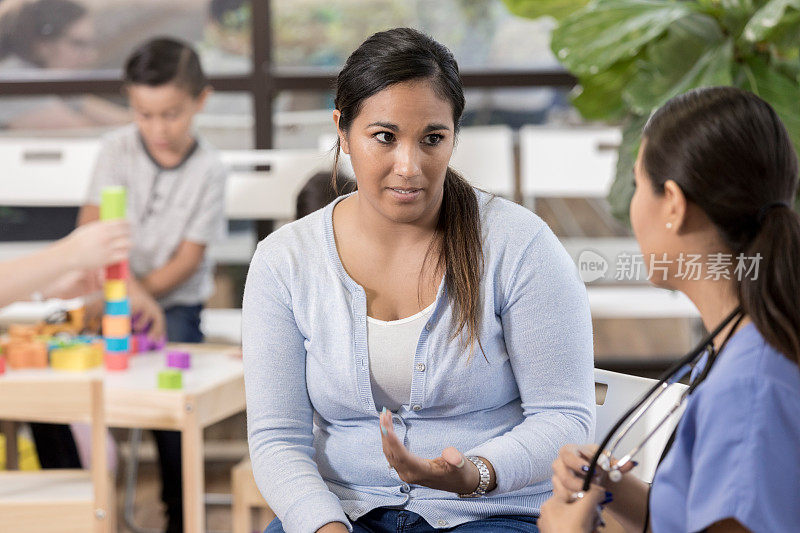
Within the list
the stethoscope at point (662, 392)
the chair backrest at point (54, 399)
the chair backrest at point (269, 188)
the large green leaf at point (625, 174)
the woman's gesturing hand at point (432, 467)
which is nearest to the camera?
the stethoscope at point (662, 392)

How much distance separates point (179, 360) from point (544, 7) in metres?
1.64

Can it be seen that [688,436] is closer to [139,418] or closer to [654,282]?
[654,282]

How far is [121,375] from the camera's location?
2.10m

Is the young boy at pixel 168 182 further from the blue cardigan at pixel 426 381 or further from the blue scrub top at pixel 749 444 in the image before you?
Result: the blue scrub top at pixel 749 444

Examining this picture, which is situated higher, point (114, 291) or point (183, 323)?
point (114, 291)

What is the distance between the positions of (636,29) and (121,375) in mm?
1591

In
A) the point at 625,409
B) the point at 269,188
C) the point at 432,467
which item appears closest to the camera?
the point at 432,467

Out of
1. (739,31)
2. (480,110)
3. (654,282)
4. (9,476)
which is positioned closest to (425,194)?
(654,282)

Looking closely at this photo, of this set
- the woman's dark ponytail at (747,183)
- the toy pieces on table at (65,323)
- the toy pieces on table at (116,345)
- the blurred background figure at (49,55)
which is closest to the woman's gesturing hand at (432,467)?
the woman's dark ponytail at (747,183)

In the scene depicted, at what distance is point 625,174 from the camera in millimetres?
2803

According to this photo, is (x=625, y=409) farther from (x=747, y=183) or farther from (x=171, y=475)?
(x=171, y=475)

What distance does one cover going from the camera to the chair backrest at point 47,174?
11.0 ft

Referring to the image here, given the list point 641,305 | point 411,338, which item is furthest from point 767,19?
point 411,338

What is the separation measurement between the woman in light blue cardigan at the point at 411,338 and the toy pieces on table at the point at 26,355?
88cm
